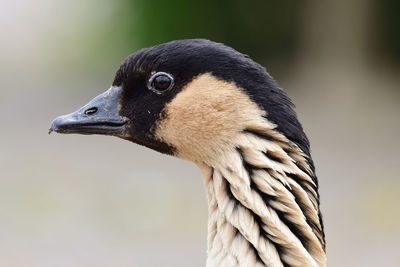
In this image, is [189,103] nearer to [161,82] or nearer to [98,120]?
[161,82]

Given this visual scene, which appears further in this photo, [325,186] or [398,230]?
[325,186]

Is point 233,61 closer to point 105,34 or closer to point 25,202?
point 25,202

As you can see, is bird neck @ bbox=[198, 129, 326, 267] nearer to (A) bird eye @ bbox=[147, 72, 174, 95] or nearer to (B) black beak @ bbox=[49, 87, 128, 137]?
(A) bird eye @ bbox=[147, 72, 174, 95]

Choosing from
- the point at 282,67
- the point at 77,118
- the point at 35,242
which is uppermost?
the point at 282,67

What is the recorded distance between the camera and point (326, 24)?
35.8 ft

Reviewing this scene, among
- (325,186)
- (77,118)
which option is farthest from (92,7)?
(77,118)

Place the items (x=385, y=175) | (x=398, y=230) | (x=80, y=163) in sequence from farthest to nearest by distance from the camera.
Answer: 1. (x=80, y=163)
2. (x=385, y=175)
3. (x=398, y=230)

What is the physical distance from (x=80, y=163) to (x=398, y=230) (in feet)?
14.7

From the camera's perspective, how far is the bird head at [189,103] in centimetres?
272

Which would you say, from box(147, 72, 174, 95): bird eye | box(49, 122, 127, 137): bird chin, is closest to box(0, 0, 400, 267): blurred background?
box(49, 122, 127, 137): bird chin

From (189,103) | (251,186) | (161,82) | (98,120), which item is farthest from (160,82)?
(251,186)

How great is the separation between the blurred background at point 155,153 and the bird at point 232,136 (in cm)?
345

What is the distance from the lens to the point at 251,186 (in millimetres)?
2660

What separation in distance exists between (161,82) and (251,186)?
0.67m
